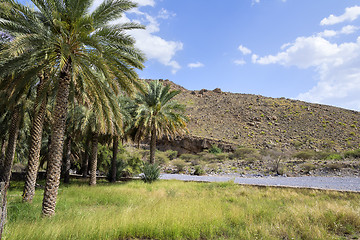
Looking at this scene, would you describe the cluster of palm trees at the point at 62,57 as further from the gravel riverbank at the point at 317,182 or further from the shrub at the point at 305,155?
the shrub at the point at 305,155

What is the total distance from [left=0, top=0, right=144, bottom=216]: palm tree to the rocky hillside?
4052 centimetres

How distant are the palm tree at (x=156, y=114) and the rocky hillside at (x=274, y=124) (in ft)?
89.9

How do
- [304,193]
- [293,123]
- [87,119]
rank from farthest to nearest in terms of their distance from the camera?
[293,123] < [87,119] < [304,193]

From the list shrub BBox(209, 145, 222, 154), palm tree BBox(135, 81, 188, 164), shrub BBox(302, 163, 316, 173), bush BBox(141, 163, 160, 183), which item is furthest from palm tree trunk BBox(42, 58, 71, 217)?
shrub BBox(209, 145, 222, 154)

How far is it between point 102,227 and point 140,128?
15519 mm

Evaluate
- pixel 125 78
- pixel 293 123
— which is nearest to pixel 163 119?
pixel 125 78

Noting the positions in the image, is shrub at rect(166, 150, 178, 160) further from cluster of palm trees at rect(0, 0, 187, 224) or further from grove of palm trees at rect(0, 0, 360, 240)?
cluster of palm trees at rect(0, 0, 187, 224)

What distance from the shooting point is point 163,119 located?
21859 millimetres

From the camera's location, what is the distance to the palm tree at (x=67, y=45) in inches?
323

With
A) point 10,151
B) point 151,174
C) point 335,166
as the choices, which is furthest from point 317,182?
point 10,151

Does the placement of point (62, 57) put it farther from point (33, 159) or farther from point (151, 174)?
point (151, 174)

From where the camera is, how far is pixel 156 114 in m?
22.1

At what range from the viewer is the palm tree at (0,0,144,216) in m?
8.21

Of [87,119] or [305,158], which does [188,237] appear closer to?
[87,119]
